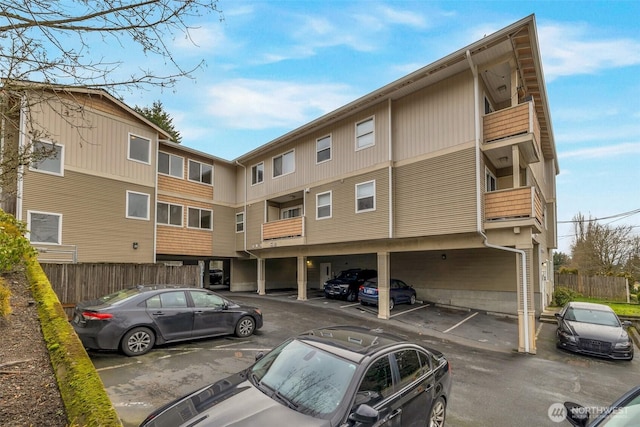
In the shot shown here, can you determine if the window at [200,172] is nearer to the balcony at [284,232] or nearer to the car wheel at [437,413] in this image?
the balcony at [284,232]

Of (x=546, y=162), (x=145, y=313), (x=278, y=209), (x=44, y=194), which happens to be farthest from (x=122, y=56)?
(x=546, y=162)

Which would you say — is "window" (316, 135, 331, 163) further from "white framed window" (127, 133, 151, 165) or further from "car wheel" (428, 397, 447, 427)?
"car wheel" (428, 397, 447, 427)

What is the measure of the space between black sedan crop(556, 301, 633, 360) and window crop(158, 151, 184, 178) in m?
18.9

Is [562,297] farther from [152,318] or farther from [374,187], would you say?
[152,318]

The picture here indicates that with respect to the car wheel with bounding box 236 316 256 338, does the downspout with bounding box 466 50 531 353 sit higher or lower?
higher

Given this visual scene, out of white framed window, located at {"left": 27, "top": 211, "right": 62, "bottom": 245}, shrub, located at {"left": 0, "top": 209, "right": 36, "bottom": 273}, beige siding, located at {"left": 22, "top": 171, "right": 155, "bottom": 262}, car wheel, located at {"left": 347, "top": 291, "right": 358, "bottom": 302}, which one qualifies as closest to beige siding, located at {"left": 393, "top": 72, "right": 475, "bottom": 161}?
car wheel, located at {"left": 347, "top": 291, "right": 358, "bottom": 302}

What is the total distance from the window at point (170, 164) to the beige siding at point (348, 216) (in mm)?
7999

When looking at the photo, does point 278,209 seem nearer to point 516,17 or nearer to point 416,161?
point 416,161

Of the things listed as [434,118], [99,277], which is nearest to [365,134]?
[434,118]

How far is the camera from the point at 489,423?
5312 millimetres

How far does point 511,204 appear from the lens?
Result: 10.8 m

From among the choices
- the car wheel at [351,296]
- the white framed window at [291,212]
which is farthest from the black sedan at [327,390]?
the white framed window at [291,212]

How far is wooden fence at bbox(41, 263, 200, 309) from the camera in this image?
9250 millimetres

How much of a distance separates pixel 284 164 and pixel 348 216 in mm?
5877
